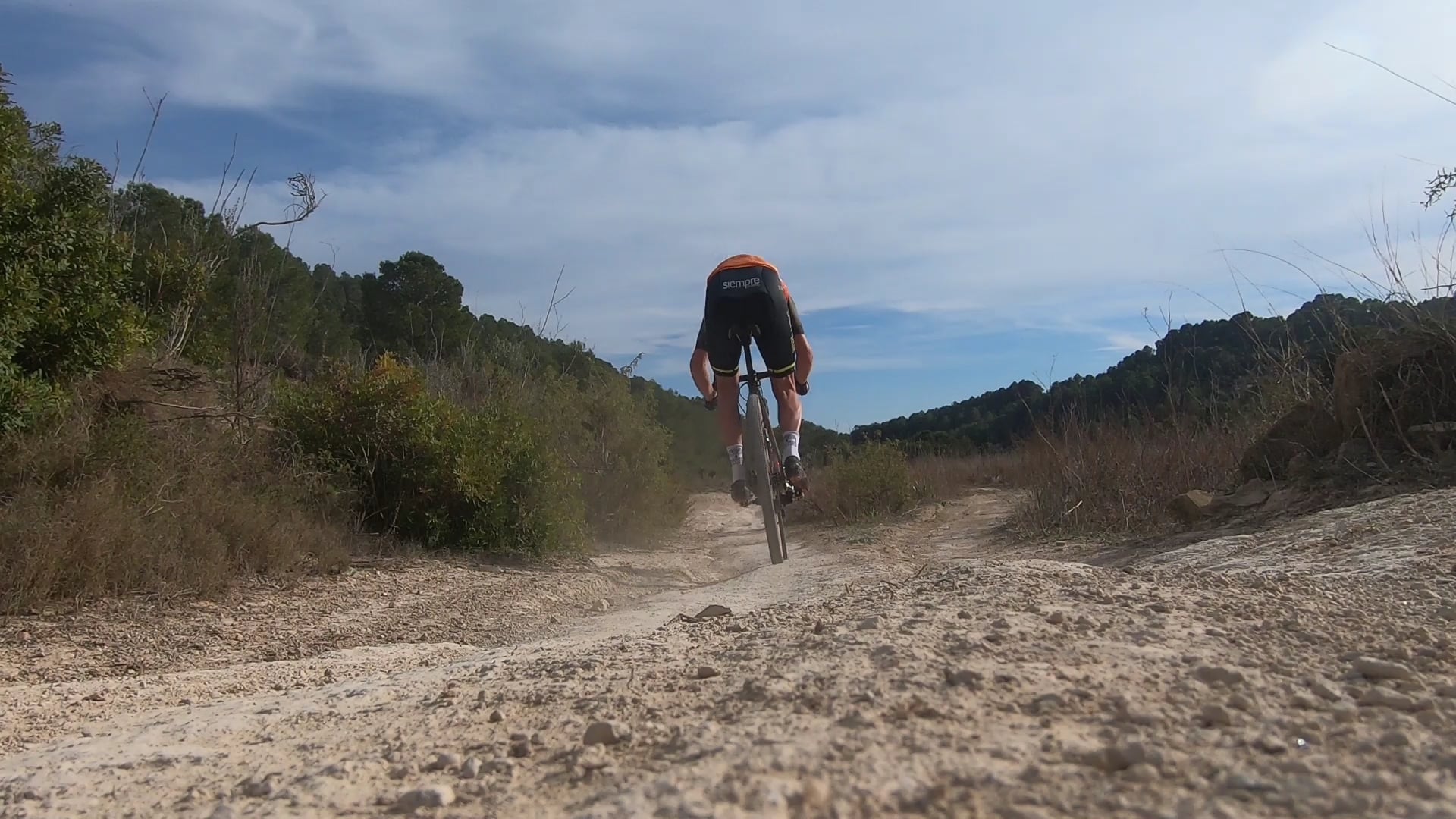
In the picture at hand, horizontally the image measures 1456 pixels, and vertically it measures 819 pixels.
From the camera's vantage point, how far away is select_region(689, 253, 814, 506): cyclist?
564 centimetres

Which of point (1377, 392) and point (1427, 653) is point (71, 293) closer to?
point (1427, 653)

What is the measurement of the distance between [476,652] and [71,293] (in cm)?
473

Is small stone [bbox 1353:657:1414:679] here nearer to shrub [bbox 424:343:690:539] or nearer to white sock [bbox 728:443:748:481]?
white sock [bbox 728:443:748:481]

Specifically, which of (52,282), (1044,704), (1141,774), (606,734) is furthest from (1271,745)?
(52,282)

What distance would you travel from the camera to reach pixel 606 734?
1.89 meters

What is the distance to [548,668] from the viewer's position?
2.59 meters

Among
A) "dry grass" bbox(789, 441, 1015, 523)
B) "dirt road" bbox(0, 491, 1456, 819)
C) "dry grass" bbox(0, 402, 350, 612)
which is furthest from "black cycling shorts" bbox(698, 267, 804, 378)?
"dry grass" bbox(789, 441, 1015, 523)

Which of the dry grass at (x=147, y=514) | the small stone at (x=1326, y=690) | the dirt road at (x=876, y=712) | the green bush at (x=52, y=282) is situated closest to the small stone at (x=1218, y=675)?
the dirt road at (x=876, y=712)

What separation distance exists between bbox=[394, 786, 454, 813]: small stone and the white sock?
4220mm

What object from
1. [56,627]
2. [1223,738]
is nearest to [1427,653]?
[1223,738]

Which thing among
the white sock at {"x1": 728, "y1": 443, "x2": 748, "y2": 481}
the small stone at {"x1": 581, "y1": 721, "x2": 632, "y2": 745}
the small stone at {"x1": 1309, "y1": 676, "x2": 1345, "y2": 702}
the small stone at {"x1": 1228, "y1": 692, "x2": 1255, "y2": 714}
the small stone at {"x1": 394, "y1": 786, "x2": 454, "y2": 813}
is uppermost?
the white sock at {"x1": 728, "y1": 443, "x2": 748, "y2": 481}

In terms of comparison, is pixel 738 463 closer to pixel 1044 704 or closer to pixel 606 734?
pixel 606 734

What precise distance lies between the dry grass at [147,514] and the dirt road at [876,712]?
1120 mm

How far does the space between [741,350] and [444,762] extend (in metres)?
4.16
